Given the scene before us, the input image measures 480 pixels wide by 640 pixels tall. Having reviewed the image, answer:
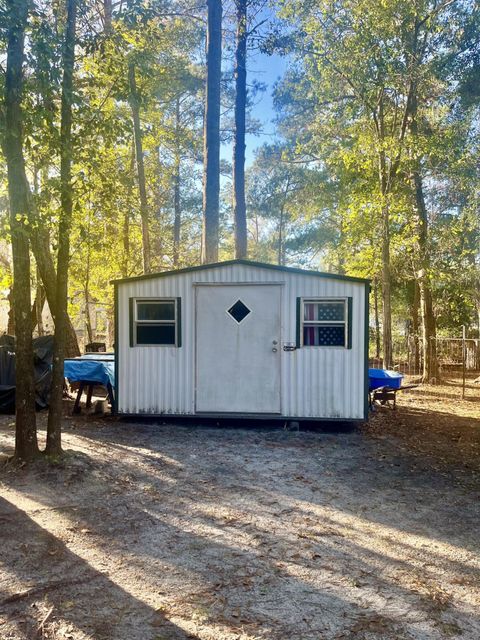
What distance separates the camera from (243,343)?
675 cm

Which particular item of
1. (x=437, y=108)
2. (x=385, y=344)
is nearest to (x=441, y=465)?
(x=385, y=344)

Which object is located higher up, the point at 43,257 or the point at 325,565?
the point at 43,257

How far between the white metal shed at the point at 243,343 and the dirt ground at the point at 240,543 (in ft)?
3.13

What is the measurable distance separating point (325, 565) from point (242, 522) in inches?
31.7

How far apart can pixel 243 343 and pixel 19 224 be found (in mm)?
3378

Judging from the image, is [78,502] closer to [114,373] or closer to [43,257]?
[43,257]

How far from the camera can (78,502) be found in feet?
12.6

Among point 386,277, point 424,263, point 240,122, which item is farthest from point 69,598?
point 240,122

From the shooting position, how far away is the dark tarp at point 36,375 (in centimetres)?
785

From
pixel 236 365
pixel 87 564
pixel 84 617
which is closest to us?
pixel 84 617

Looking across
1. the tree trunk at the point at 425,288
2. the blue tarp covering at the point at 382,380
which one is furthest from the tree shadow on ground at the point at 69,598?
the tree trunk at the point at 425,288

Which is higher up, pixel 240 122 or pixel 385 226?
pixel 240 122

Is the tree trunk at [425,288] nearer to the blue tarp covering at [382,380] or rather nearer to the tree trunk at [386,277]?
the tree trunk at [386,277]

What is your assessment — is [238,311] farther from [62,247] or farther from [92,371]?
[62,247]
